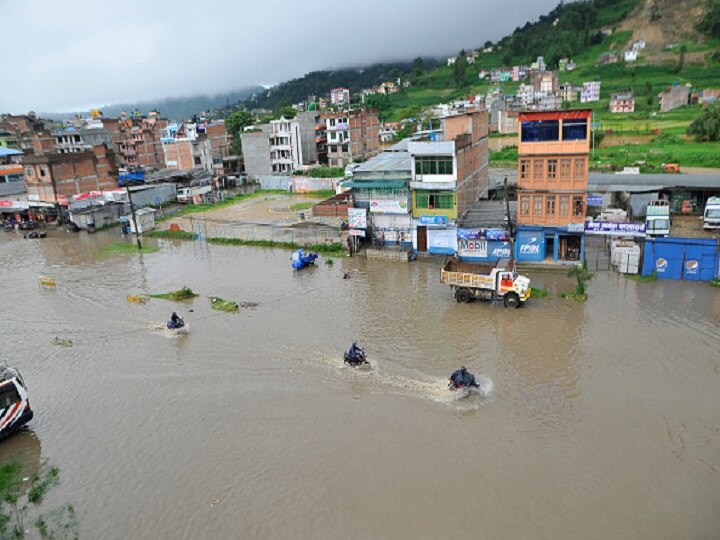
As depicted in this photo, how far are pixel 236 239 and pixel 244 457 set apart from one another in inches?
1150

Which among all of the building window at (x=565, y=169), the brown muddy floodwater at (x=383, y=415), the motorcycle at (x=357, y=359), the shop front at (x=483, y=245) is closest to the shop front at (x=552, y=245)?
the shop front at (x=483, y=245)

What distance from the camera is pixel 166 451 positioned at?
16719 mm

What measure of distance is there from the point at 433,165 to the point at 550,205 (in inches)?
311

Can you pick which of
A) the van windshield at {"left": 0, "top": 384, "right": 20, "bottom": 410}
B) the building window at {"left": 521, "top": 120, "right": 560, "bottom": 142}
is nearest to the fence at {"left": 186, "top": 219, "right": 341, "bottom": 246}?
the building window at {"left": 521, "top": 120, "right": 560, "bottom": 142}

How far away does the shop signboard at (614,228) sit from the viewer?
2964 cm

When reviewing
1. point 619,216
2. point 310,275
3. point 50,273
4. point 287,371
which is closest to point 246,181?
point 50,273

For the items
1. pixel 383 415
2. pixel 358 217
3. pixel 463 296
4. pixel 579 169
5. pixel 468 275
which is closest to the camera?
pixel 383 415

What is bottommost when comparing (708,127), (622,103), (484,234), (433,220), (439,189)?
(484,234)

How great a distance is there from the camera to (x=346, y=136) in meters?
71.9

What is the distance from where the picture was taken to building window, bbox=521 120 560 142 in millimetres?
30781

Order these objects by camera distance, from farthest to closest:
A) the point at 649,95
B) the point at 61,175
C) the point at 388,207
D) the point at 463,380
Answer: the point at 649,95 < the point at 61,175 < the point at 388,207 < the point at 463,380

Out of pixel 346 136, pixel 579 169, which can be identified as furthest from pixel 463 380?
pixel 346 136

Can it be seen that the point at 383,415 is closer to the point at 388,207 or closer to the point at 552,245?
the point at 552,245

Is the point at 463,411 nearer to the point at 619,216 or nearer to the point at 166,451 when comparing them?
the point at 166,451
